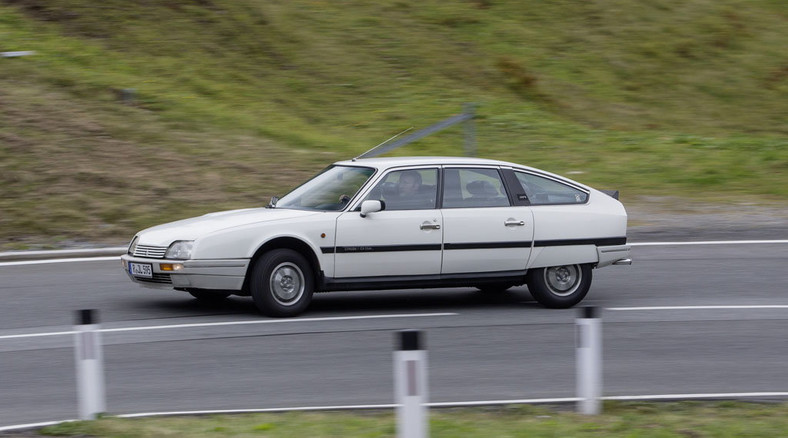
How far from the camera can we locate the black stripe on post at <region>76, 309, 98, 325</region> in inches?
250

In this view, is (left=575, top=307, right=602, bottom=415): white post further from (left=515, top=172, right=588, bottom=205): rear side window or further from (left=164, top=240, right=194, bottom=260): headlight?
(left=164, top=240, right=194, bottom=260): headlight

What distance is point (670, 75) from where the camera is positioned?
26.7 m

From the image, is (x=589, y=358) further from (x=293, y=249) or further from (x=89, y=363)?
(x=293, y=249)

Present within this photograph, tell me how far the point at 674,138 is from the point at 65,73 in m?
12.1

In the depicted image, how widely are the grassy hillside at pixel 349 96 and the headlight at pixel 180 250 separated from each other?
5170mm

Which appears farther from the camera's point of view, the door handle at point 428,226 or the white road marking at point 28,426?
the door handle at point 428,226

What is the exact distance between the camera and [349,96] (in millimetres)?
23172

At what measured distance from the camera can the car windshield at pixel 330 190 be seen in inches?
412

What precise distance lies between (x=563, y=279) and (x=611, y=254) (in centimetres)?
56

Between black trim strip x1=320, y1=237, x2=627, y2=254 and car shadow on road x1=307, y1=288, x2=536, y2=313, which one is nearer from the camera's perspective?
black trim strip x1=320, y1=237, x2=627, y2=254

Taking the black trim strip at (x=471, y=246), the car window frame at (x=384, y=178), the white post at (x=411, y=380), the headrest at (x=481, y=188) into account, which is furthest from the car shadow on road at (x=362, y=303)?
the white post at (x=411, y=380)

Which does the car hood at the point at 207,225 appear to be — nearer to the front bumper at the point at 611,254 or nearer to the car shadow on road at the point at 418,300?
the car shadow on road at the point at 418,300

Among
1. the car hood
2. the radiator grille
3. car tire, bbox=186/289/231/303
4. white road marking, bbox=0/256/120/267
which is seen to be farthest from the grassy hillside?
the radiator grille

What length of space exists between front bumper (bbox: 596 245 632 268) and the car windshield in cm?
251
